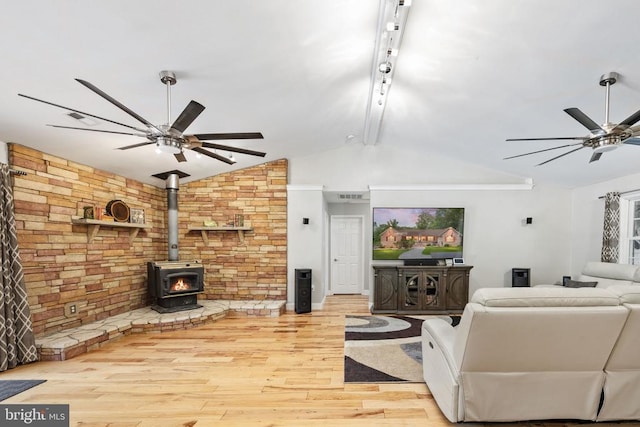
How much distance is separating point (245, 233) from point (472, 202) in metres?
4.24

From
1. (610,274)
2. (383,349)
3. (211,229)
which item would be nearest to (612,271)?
(610,274)

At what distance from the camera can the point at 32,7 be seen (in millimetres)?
1702

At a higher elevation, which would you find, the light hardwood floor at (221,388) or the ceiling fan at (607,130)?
the ceiling fan at (607,130)

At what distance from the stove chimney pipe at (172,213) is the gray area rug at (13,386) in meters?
2.49

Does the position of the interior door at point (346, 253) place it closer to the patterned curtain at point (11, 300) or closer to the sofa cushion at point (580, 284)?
the sofa cushion at point (580, 284)

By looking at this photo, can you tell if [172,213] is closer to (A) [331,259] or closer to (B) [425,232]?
(A) [331,259]

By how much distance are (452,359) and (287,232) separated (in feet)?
12.8

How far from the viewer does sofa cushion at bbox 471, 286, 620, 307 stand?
1.89 metres

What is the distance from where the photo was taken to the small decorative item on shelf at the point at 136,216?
4782 millimetres

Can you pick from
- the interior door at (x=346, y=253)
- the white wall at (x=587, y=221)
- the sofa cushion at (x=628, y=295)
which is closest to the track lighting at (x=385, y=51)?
the sofa cushion at (x=628, y=295)

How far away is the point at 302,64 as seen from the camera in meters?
2.75

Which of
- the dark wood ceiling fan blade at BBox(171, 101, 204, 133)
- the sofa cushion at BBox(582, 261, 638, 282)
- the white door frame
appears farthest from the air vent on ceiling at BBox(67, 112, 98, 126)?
the sofa cushion at BBox(582, 261, 638, 282)

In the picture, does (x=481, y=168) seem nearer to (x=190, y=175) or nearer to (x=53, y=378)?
(x=190, y=175)

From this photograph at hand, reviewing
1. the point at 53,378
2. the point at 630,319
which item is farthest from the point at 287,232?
the point at 630,319
